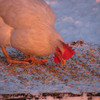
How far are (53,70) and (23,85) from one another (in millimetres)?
647

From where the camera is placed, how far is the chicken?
239 cm

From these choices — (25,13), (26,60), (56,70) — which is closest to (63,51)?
(56,70)

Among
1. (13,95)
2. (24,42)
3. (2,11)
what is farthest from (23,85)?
(2,11)

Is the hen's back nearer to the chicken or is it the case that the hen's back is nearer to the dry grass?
the chicken

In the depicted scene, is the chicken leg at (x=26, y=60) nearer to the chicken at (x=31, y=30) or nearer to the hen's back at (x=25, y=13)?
the chicken at (x=31, y=30)

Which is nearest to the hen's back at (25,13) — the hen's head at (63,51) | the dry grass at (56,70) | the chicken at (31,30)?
the chicken at (31,30)

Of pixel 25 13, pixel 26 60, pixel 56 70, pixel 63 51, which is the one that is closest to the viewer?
pixel 63 51

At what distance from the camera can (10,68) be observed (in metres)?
→ 2.72

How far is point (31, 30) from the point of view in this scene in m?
2.42

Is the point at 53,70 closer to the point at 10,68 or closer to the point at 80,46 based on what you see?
the point at 10,68

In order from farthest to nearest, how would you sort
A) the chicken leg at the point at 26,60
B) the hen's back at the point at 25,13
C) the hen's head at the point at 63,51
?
the chicken leg at the point at 26,60 < the hen's back at the point at 25,13 < the hen's head at the point at 63,51

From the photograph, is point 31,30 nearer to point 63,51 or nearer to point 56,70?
point 63,51

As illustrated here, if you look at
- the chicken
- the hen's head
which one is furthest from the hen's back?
the hen's head

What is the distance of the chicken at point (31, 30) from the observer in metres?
2.39
